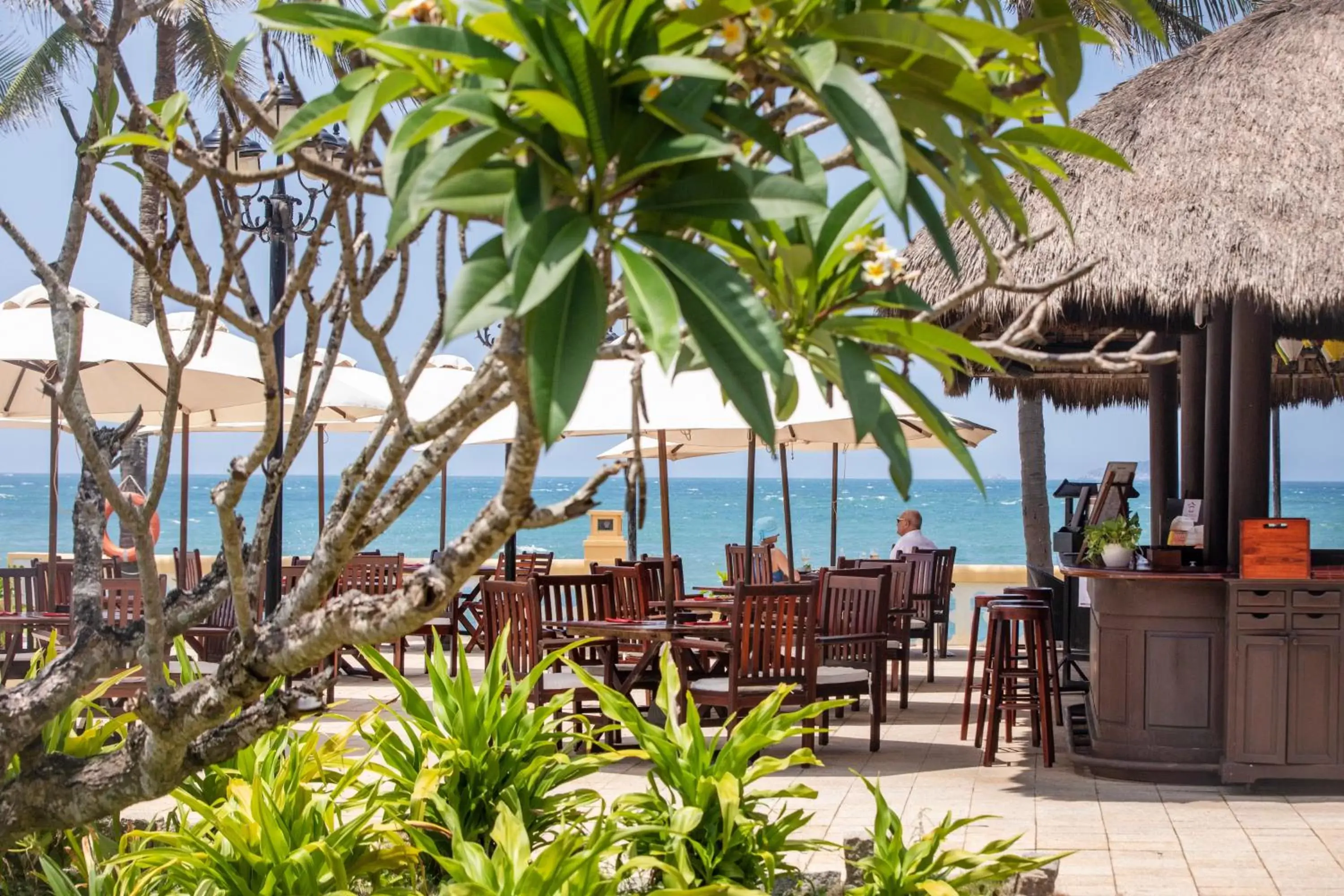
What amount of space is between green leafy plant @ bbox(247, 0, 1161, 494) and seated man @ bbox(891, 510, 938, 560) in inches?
357

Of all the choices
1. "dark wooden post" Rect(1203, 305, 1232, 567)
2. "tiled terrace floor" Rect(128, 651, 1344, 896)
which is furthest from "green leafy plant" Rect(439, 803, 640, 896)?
"dark wooden post" Rect(1203, 305, 1232, 567)

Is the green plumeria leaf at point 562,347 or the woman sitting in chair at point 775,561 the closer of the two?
the green plumeria leaf at point 562,347

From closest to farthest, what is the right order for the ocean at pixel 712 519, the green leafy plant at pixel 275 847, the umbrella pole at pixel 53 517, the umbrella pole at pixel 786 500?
1. the green leafy plant at pixel 275 847
2. the umbrella pole at pixel 53 517
3. the umbrella pole at pixel 786 500
4. the ocean at pixel 712 519

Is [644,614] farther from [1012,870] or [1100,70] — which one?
[1100,70]

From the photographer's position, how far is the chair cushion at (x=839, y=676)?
7.21 meters

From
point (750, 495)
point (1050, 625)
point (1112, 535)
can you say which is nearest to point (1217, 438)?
point (1112, 535)

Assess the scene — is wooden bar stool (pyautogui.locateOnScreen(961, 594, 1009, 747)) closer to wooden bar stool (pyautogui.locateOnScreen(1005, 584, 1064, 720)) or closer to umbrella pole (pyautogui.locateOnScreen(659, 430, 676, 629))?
wooden bar stool (pyautogui.locateOnScreen(1005, 584, 1064, 720))

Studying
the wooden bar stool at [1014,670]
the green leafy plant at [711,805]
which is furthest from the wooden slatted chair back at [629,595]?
the green leafy plant at [711,805]

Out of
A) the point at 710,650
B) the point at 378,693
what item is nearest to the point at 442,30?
the point at 710,650

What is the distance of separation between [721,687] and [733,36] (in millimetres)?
5671

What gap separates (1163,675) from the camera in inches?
264

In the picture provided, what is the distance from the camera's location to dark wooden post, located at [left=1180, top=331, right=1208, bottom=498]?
8727mm

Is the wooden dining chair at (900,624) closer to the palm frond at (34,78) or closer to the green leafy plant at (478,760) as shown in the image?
the green leafy plant at (478,760)

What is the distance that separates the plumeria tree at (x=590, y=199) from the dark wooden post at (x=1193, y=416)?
689 centimetres
